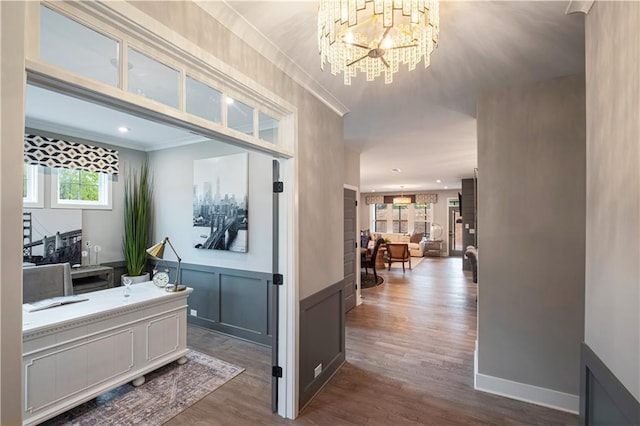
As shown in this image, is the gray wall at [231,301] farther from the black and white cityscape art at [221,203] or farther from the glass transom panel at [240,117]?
A: the glass transom panel at [240,117]

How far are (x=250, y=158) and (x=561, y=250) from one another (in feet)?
11.0

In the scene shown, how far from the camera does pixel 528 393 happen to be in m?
2.51

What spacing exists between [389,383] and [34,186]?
484 centimetres

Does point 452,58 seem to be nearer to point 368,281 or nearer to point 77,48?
point 77,48

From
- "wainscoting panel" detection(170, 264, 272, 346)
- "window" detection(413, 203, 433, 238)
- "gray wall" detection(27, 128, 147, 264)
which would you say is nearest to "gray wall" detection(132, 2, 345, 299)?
"wainscoting panel" detection(170, 264, 272, 346)

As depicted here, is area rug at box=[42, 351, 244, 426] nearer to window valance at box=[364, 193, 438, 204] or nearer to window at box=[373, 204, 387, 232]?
window valance at box=[364, 193, 438, 204]

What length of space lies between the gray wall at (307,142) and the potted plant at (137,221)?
3.15 metres

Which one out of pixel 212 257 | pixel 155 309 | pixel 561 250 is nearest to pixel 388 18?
pixel 561 250

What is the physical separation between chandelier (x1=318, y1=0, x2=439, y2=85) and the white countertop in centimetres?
260

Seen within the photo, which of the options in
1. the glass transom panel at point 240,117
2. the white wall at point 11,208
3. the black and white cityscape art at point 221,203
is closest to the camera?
the white wall at point 11,208

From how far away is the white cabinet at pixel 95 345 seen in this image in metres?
2.09

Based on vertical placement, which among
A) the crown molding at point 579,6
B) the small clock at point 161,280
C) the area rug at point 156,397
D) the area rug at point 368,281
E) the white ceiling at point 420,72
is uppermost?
the white ceiling at point 420,72

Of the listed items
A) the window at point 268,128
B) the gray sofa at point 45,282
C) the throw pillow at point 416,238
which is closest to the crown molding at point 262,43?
the window at point 268,128

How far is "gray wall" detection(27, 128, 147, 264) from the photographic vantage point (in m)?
→ 4.30
